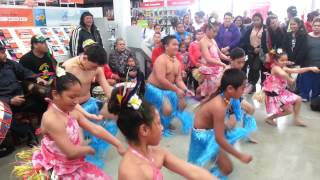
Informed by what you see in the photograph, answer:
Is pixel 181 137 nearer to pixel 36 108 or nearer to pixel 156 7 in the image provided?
pixel 36 108

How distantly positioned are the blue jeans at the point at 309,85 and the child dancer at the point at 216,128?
10.0 ft

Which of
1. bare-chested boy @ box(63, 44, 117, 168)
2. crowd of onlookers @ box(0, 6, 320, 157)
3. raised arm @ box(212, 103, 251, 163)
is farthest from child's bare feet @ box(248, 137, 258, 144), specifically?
crowd of onlookers @ box(0, 6, 320, 157)

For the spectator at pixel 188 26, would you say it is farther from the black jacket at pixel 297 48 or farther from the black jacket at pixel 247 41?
the black jacket at pixel 297 48

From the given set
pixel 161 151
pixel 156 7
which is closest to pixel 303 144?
pixel 161 151

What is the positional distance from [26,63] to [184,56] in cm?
266

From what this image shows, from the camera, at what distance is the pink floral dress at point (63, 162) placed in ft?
5.86

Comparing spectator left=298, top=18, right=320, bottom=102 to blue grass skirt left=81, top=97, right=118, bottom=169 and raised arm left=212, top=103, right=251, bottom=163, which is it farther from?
blue grass skirt left=81, top=97, right=118, bottom=169

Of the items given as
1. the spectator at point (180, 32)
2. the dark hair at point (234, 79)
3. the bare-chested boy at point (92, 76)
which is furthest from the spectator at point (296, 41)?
the bare-chested boy at point (92, 76)

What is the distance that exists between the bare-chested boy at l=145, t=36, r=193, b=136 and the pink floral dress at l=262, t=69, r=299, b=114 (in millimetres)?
984

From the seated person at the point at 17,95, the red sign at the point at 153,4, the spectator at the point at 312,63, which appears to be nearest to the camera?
the seated person at the point at 17,95

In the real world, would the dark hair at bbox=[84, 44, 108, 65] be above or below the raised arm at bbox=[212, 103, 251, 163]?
above

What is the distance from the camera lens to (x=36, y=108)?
338 centimetres

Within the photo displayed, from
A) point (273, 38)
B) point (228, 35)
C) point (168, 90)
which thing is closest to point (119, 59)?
point (168, 90)

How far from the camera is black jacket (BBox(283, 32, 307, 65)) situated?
4.78 m
